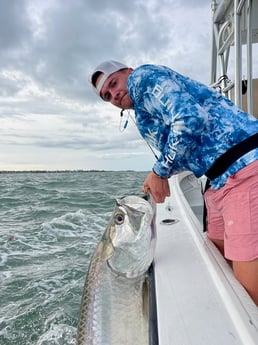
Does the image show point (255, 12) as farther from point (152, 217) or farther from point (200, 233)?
point (152, 217)

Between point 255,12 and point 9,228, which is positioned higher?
point 255,12

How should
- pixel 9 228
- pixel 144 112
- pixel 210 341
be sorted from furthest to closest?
pixel 9 228 < pixel 144 112 < pixel 210 341

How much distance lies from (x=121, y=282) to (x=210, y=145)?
78 cm

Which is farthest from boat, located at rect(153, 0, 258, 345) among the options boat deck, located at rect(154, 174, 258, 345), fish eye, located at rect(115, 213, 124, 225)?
fish eye, located at rect(115, 213, 124, 225)

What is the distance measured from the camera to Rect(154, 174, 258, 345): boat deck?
1.26 metres

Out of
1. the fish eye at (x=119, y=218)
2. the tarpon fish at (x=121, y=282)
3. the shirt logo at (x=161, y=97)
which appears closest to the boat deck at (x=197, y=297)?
the tarpon fish at (x=121, y=282)

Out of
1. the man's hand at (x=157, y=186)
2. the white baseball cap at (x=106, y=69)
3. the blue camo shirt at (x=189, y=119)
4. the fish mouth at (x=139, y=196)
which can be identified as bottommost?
the fish mouth at (x=139, y=196)

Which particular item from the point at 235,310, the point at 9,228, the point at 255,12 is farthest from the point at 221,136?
the point at 9,228

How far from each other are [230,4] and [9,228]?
596 cm

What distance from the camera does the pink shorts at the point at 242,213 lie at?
1.68 m

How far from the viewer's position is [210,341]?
122cm

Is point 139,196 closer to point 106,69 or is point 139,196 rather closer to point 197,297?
point 197,297

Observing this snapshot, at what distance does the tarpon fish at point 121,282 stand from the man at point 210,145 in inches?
10.8

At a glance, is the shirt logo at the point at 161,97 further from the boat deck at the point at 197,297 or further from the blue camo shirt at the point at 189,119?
the boat deck at the point at 197,297
